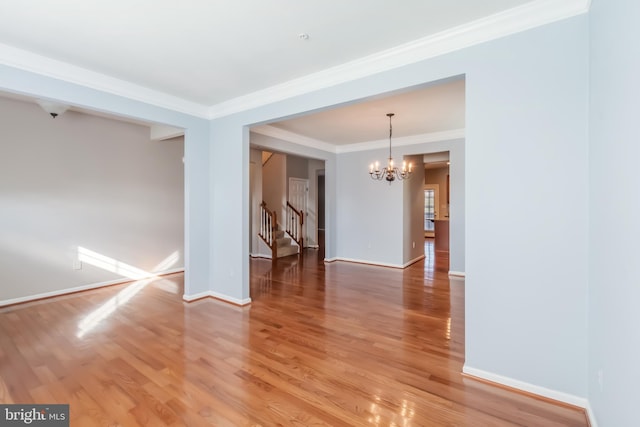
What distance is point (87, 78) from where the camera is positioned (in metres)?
3.18

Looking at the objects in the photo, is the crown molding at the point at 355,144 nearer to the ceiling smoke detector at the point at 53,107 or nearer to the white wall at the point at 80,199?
the white wall at the point at 80,199

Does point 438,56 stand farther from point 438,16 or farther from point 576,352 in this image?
point 576,352

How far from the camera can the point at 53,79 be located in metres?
2.99

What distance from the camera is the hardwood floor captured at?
76.8 inches

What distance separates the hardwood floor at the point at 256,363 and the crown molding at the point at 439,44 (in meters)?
2.57

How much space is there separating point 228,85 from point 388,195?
4.11 metres

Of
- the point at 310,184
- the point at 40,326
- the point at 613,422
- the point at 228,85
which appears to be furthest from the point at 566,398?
the point at 310,184

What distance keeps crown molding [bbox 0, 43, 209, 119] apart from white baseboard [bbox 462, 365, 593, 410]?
4278 mm

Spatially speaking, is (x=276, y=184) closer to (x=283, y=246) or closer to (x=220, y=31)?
(x=283, y=246)

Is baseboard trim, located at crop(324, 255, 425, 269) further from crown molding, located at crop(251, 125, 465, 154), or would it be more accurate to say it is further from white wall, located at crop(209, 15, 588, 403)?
white wall, located at crop(209, 15, 588, 403)

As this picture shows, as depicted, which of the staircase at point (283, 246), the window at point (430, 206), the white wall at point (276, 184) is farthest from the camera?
the window at point (430, 206)

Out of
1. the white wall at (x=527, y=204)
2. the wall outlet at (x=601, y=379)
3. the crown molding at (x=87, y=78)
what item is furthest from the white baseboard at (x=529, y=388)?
the crown molding at (x=87, y=78)

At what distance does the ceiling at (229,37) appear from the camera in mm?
2152

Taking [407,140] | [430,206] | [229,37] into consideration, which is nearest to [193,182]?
[229,37]
